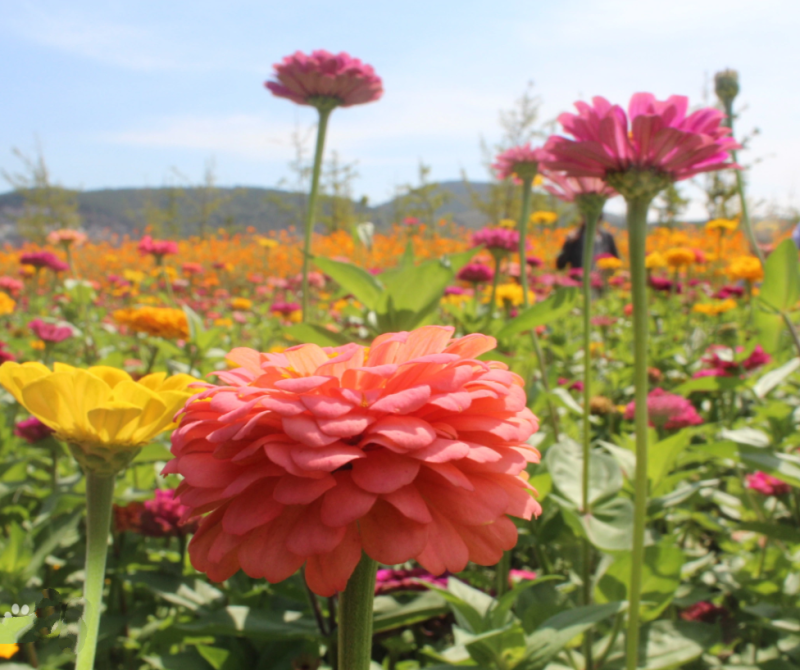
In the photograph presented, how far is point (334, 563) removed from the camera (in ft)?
1.24

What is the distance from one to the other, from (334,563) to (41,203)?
44.4ft

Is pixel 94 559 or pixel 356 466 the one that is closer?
pixel 356 466

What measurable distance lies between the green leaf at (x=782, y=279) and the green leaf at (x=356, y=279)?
0.76 m

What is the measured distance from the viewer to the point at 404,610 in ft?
2.65

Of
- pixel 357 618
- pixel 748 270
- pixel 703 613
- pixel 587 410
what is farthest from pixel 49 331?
pixel 748 270

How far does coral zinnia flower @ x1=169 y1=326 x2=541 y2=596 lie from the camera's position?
Result: 0.36m

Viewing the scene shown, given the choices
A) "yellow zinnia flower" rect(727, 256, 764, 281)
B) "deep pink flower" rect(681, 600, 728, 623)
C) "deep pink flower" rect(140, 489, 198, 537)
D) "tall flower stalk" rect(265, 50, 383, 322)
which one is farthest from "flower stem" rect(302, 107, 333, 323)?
"yellow zinnia flower" rect(727, 256, 764, 281)

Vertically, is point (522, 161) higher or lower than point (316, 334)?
higher

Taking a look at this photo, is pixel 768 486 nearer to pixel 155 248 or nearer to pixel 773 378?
pixel 773 378

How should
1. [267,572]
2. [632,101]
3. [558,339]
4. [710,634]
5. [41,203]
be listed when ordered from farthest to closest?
[41,203]
[558,339]
[710,634]
[632,101]
[267,572]

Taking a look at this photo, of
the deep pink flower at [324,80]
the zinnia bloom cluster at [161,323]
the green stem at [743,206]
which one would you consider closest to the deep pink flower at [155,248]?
the zinnia bloom cluster at [161,323]

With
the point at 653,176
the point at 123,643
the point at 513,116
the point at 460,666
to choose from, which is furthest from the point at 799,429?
the point at 513,116

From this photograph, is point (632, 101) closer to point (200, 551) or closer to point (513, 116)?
point (200, 551)

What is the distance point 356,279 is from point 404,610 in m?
0.51
